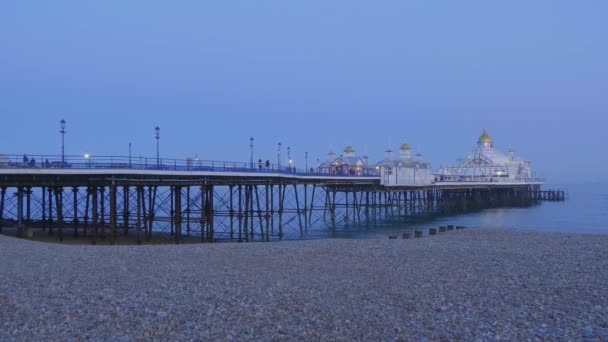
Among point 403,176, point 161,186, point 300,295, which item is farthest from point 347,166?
point 300,295

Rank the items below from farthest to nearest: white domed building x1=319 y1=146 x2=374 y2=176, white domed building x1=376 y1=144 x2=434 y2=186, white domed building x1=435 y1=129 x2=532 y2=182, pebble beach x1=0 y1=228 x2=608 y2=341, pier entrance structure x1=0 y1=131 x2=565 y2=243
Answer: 1. white domed building x1=435 y1=129 x2=532 y2=182
2. white domed building x1=319 y1=146 x2=374 y2=176
3. white domed building x1=376 y1=144 x2=434 y2=186
4. pier entrance structure x1=0 y1=131 x2=565 y2=243
5. pebble beach x1=0 y1=228 x2=608 y2=341

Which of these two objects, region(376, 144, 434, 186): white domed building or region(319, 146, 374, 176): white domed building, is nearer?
region(376, 144, 434, 186): white domed building

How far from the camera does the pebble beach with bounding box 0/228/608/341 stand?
983cm

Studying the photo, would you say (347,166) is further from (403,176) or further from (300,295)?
(300,295)

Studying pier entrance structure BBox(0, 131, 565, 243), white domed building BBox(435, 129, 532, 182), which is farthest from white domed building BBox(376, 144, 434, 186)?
white domed building BBox(435, 129, 532, 182)

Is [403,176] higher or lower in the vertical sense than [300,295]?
higher

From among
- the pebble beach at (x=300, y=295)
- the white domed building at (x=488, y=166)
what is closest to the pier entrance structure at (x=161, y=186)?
the pebble beach at (x=300, y=295)

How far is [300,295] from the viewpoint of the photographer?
40.0ft

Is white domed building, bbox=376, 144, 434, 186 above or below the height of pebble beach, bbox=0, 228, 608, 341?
above

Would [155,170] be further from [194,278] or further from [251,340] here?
[251,340]

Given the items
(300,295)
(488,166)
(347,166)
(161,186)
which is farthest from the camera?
(488,166)

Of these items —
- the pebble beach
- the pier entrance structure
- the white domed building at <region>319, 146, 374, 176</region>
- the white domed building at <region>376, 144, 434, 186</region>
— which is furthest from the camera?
the white domed building at <region>319, 146, 374, 176</region>

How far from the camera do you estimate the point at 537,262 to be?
690 inches

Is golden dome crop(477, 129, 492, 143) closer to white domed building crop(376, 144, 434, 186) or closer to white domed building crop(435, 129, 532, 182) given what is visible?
white domed building crop(435, 129, 532, 182)
